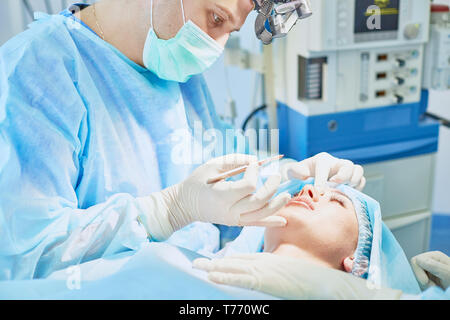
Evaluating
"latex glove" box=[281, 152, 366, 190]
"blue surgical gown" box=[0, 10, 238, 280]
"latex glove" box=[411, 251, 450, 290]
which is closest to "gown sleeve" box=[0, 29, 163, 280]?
"blue surgical gown" box=[0, 10, 238, 280]

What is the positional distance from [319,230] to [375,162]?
24.3 inches

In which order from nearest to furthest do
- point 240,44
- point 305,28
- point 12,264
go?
1. point 12,264
2. point 305,28
3. point 240,44

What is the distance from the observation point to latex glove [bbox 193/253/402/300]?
902mm

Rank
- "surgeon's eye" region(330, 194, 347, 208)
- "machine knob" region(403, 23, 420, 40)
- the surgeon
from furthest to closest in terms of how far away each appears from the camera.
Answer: "machine knob" region(403, 23, 420, 40)
"surgeon's eye" region(330, 194, 347, 208)
the surgeon

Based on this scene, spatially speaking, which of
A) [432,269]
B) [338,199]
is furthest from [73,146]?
[432,269]

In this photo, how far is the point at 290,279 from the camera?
3.03 ft

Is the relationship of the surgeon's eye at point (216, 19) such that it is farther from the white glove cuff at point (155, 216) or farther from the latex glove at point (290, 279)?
the latex glove at point (290, 279)

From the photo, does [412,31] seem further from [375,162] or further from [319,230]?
[319,230]

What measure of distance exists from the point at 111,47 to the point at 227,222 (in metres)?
0.57

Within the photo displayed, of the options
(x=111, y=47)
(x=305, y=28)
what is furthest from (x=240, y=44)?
(x=111, y=47)

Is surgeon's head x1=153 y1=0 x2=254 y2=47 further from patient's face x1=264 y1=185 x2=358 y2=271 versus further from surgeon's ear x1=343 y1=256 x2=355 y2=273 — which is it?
surgeon's ear x1=343 y1=256 x2=355 y2=273

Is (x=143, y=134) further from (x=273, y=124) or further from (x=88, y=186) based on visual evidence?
(x=273, y=124)

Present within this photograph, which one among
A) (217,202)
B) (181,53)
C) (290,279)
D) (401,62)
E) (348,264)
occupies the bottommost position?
(348,264)

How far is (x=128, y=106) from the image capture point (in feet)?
4.15
